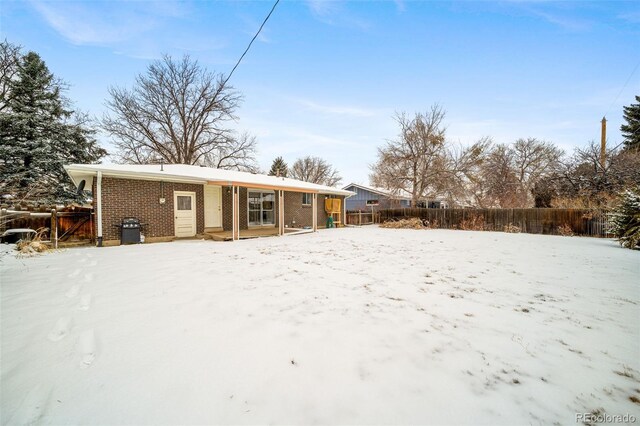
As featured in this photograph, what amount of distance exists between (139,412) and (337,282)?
3.11m

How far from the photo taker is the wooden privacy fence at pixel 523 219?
11.7m

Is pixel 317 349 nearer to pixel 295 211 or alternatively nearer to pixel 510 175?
pixel 295 211

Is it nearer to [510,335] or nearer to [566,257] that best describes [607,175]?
[566,257]

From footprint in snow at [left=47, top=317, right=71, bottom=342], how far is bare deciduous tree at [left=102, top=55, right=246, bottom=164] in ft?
65.2

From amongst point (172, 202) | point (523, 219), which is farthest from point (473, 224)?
point (172, 202)

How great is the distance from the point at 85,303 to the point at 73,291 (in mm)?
821

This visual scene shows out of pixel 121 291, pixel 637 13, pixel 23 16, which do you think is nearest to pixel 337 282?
pixel 121 291

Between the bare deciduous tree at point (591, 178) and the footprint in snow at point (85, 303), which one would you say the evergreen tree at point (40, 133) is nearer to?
the footprint in snow at point (85, 303)

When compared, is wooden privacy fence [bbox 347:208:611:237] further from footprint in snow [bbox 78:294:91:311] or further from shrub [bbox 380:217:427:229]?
footprint in snow [bbox 78:294:91:311]

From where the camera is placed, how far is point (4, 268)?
526cm

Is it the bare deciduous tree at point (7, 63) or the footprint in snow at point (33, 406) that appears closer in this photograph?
the footprint in snow at point (33, 406)

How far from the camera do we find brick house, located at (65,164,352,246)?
868cm

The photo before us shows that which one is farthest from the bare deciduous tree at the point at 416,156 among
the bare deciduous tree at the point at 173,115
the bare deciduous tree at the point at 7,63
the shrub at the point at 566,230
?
the bare deciduous tree at the point at 7,63

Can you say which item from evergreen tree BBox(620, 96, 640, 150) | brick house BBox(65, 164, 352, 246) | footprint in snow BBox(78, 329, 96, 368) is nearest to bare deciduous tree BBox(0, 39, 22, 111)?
brick house BBox(65, 164, 352, 246)
